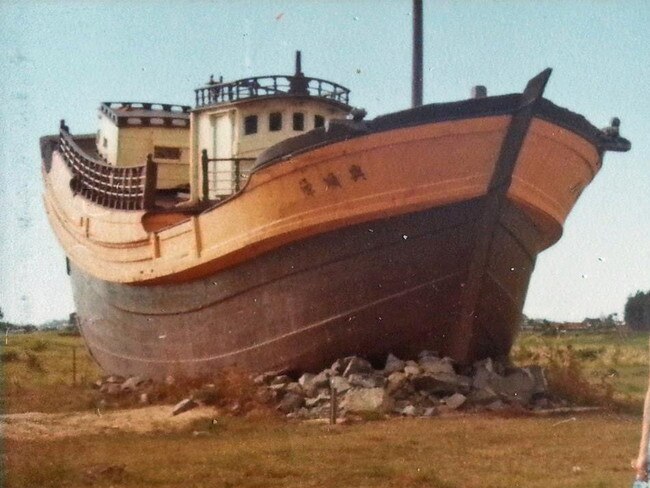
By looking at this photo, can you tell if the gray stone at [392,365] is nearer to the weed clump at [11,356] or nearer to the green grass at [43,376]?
the green grass at [43,376]

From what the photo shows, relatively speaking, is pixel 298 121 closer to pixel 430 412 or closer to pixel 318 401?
pixel 318 401

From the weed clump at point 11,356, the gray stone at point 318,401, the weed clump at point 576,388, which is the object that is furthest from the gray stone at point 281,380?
the weed clump at point 11,356

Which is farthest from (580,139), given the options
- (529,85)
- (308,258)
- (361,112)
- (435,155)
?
(308,258)

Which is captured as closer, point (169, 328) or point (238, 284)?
point (238, 284)

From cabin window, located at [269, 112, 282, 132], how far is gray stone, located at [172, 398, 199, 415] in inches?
204

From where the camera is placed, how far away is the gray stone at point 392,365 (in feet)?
32.0

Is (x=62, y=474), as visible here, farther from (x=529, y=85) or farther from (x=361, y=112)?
(x=529, y=85)

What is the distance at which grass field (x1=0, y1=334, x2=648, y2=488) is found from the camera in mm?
→ 6016

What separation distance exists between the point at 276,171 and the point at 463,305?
9.63 feet

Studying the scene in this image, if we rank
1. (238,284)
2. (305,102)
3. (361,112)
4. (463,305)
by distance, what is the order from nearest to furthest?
1. (361,112)
2. (463,305)
3. (238,284)
4. (305,102)

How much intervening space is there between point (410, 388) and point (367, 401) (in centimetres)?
64

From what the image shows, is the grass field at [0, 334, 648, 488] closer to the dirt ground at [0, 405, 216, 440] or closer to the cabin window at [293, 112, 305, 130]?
the dirt ground at [0, 405, 216, 440]

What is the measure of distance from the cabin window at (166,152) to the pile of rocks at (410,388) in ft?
27.5

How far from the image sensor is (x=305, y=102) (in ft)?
43.8
